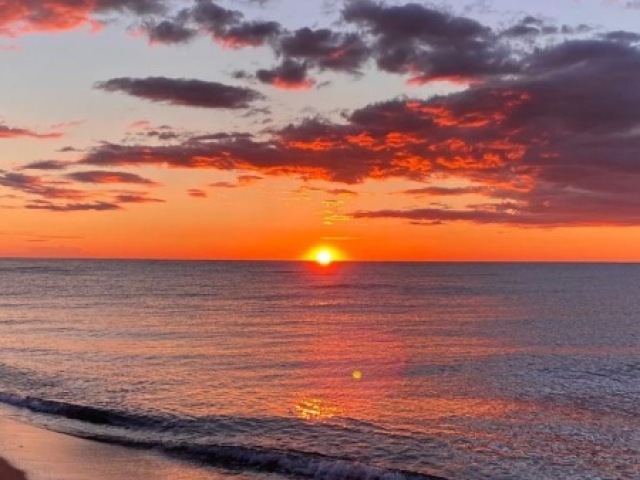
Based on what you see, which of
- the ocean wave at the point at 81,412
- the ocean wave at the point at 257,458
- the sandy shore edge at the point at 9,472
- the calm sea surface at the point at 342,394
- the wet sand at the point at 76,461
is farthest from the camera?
the ocean wave at the point at 81,412

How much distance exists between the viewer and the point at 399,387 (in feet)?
102

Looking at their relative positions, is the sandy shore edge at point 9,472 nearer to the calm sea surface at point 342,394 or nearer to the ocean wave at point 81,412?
the calm sea surface at point 342,394

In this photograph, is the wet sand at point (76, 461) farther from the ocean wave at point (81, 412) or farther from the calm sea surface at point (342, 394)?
the ocean wave at point (81, 412)

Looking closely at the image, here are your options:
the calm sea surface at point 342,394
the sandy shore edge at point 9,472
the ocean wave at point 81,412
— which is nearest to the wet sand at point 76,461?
the sandy shore edge at point 9,472

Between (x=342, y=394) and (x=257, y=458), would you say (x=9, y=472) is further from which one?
(x=342, y=394)

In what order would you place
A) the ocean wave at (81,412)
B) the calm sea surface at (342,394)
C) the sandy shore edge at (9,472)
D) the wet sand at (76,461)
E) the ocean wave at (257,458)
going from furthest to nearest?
the ocean wave at (81,412) → the calm sea surface at (342,394) → the ocean wave at (257,458) → the wet sand at (76,461) → the sandy shore edge at (9,472)

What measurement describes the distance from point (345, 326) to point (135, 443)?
4105 centimetres

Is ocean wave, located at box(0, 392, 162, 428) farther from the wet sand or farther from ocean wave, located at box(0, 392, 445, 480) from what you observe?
the wet sand

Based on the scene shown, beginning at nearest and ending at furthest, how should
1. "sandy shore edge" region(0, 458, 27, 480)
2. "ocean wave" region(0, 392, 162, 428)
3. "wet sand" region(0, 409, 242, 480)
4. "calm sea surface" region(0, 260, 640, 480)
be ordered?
"sandy shore edge" region(0, 458, 27, 480) → "wet sand" region(0, 409, 242, 480) → "calm sea surface" region(0, 260, 640, 480) → "ocean wave" region(0, 392, 162, 428)

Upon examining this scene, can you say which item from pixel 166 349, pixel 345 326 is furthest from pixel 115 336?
pixel 345 326

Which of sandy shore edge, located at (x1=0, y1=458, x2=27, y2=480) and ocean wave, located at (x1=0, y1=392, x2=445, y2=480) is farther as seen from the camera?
ocean wave, located at (x1=0, y1=392, x2=445, y2=480)

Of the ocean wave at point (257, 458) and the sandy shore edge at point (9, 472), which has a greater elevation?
the sandy shore edge at point (9, 472)

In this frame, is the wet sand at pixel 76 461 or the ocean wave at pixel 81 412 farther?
the ocean wave at pixel 81 412

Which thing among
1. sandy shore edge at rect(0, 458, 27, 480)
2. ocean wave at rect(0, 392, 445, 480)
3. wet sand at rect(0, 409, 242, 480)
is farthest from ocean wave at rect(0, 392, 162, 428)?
sandy shore edge at rect(0, 458, 27, 480)
